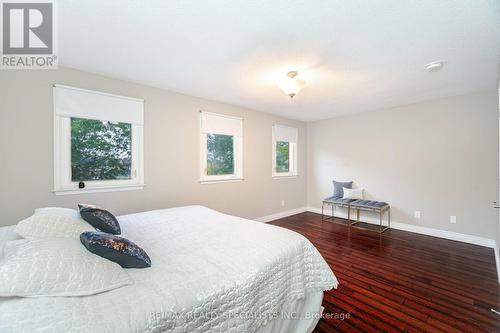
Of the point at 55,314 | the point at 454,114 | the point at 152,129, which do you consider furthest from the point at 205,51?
the point at 454,114

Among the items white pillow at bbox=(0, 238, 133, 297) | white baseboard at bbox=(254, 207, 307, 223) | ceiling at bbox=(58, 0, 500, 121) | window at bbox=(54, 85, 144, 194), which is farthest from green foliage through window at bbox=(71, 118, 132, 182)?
white baseboard at bbox=(254, 207, 307, 223)

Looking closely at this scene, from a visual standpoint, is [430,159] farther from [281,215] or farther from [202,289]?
[202,289]

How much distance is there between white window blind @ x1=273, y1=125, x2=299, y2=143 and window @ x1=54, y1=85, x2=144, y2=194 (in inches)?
111

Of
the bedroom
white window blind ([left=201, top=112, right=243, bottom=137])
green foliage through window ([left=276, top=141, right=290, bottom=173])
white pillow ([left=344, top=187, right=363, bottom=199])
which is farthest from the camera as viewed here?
green foliage through window ([left=276, top=141, right=290, bottom=173])

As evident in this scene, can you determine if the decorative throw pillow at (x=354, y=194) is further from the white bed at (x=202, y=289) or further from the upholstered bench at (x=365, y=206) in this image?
the white bed at (x=202, y=289)

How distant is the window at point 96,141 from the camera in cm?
251

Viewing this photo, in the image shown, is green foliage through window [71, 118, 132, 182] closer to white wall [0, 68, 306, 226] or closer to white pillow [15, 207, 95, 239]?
white wall [0, 68, 306, 226]

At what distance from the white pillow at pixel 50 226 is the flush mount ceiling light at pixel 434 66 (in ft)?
11.7

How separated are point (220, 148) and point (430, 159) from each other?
3.71 meters

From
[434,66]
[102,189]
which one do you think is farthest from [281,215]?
[434,66]

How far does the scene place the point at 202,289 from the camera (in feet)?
3.51

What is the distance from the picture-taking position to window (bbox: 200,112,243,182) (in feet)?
12.2

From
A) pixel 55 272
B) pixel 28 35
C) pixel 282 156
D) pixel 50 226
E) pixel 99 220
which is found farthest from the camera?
pixel 282 156

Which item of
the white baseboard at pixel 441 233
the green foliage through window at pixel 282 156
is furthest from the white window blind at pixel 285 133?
the white baseboard at pixel 441 233
